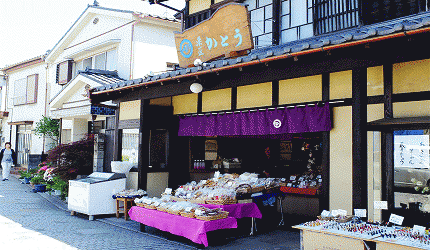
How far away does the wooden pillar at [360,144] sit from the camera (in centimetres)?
624

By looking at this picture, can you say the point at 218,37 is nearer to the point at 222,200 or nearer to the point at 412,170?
the point at 222,200

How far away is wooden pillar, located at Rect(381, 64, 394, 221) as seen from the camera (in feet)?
21.3

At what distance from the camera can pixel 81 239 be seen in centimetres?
817

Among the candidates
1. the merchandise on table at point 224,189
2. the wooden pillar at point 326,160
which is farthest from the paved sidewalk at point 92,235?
the wooden pillar at point 326,160

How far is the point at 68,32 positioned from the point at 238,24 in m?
14.7

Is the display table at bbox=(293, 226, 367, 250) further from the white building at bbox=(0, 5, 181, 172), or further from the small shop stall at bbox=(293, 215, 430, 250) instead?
the white building at bbox=(0, 5, 181, 172)

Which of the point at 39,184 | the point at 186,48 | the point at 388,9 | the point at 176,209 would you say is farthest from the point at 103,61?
the point at 388,9

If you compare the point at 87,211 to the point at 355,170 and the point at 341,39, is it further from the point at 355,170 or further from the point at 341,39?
the point at 341,39

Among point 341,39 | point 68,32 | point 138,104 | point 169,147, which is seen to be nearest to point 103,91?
point 138,104

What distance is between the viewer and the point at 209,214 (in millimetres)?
7504

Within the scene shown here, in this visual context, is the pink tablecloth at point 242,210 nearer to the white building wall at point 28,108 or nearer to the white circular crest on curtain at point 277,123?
the white circular crest on curtain at point 277,123

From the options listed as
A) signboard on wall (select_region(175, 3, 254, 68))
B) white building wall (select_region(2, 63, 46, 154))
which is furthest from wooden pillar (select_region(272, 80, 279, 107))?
white building wall (select_region(2, 63, 46, 154))

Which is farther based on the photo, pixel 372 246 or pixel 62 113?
pixel 62 113

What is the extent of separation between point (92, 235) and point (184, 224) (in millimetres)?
2466
